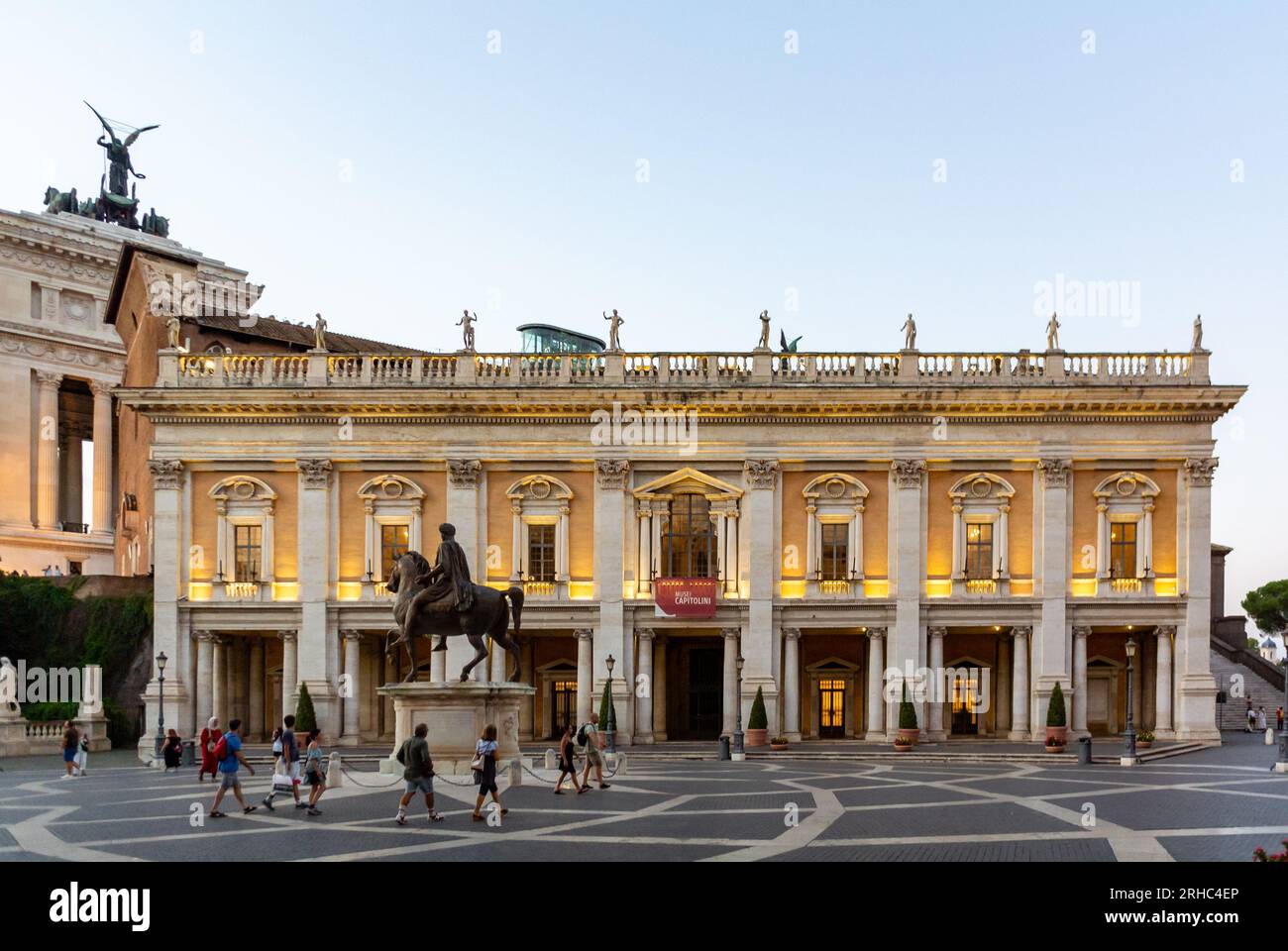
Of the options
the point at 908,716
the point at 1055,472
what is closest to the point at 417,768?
the point at 908,716

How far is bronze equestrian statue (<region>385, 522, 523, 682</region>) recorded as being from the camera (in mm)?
27891

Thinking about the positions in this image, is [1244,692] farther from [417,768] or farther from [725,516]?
[417,768]

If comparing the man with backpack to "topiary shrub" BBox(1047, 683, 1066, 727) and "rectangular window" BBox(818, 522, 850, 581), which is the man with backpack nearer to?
"rectangular window" BBox(818, 522, 850, 581)

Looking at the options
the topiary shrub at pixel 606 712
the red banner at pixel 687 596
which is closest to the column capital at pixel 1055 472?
the red banner at pixel 687 596

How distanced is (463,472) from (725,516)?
32.3 ft

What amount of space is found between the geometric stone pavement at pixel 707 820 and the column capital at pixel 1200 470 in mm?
15040

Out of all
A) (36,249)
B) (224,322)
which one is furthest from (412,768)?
(36,249)

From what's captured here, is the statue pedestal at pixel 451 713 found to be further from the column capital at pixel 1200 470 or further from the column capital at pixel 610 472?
the column capital at pixel 1200 470

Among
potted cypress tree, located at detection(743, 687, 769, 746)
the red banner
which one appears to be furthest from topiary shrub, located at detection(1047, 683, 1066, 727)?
the red banner

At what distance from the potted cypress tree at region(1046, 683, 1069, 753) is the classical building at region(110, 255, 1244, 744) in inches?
108

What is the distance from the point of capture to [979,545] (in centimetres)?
4669

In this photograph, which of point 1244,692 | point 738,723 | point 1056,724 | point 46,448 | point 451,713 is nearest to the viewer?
point 451,713
